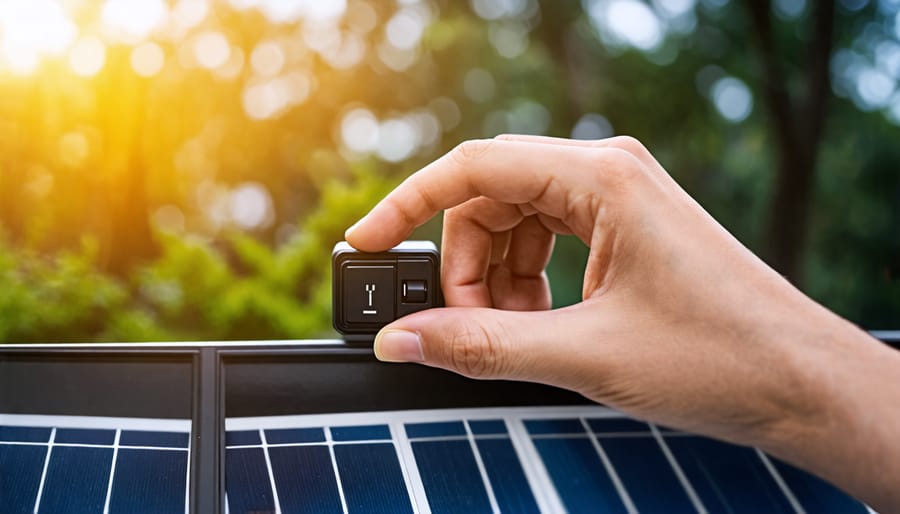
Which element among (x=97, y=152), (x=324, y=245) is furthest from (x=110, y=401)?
(x=97, y=152)

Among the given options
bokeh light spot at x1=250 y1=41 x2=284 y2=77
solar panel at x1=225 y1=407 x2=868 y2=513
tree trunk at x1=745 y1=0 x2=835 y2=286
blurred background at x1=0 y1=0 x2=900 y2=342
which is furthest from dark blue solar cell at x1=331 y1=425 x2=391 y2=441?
bokeh light spot at x1=250 y1=41 x2=284 y2=77

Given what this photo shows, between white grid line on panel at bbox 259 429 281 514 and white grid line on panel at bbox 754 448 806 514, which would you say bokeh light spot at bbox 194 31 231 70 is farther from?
white grid line on panel at bbox 754 448 806 514

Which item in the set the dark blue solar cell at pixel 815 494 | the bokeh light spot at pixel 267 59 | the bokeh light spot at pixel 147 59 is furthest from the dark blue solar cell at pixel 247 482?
the bokeh light spot at pixel 267 59

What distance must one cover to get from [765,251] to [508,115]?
7.07 ft

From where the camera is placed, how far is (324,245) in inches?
167

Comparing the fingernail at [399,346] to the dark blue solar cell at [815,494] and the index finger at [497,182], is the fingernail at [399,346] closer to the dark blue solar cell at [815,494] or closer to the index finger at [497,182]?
the index finger at [497,182]

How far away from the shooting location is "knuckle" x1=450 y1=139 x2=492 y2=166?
83 centimetres

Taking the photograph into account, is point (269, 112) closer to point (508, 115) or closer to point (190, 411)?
point (508, 115)

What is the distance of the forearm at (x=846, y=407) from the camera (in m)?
0.77

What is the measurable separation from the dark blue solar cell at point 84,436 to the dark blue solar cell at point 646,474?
59 cm

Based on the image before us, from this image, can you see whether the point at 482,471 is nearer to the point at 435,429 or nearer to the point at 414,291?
the point at 435,429

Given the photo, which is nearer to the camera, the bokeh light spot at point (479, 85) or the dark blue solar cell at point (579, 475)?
the dark blue solar cell at point (579, 475)

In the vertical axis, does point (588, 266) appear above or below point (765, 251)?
below

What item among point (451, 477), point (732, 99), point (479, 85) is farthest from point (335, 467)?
point (732, 99)
